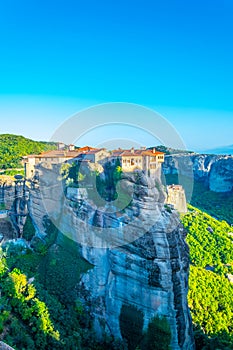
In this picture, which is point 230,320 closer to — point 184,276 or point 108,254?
point 184,276

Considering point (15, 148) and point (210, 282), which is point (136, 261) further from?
point (15, 148)

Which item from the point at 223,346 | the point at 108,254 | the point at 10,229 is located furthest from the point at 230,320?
the point at 10,229

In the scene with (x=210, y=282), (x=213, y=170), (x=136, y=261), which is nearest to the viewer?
(x=136, y=261)

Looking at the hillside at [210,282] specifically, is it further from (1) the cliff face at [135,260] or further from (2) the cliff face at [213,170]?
(2) the cliff face at [213,170]

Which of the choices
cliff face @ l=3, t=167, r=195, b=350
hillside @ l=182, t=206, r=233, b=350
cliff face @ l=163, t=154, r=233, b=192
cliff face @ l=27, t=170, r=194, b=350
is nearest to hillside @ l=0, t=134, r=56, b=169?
cliff face @ l=3, t=167, r=195, b=350

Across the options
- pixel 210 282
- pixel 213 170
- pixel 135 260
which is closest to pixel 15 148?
pixel 210 282

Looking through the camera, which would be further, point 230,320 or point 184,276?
point 230,320

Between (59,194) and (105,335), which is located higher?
(59,194)

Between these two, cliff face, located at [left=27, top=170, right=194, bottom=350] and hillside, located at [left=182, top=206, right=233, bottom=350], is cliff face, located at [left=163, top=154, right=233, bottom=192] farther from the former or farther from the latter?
cliff face, located at [left=27, top=170, right=194, bottom=350]
